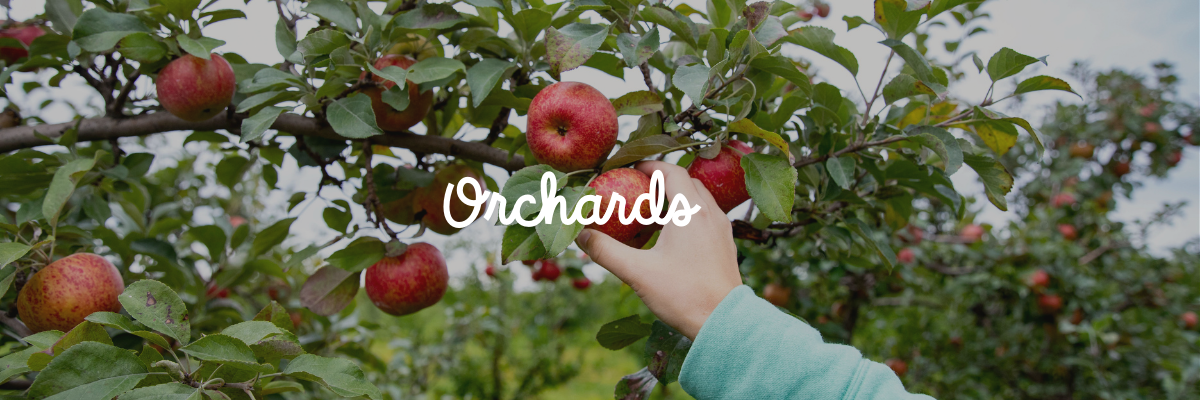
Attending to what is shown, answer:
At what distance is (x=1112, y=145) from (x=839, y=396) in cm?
366

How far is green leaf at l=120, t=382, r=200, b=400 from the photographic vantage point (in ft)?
1.89

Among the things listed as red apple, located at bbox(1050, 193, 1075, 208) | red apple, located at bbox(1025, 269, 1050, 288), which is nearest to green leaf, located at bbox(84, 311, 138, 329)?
red apple, located at bbox(1025, 269, 1050, 288)

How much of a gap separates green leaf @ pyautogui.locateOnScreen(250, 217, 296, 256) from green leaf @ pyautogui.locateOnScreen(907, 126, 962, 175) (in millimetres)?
1036

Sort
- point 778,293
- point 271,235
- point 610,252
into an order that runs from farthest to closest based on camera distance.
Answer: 1. point 778,293
2. point 271,235
3. point 610,252

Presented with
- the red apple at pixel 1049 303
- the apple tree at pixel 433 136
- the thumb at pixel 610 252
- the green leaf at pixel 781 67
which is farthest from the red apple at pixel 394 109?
the red apple at pixel 1049 303

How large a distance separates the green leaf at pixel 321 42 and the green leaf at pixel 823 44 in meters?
0.61

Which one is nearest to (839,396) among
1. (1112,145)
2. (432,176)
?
(432,176)

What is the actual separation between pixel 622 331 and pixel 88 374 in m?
0.63

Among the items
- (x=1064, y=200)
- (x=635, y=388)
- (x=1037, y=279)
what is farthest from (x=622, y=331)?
(x=1064, y=200)

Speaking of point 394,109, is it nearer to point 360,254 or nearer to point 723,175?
point 360,254

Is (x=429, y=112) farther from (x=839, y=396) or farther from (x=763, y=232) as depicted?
(x=839, y=396)

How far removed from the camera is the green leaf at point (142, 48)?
88 cm

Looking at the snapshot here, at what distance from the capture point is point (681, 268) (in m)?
0.69

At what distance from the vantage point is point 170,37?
0.96 meters
